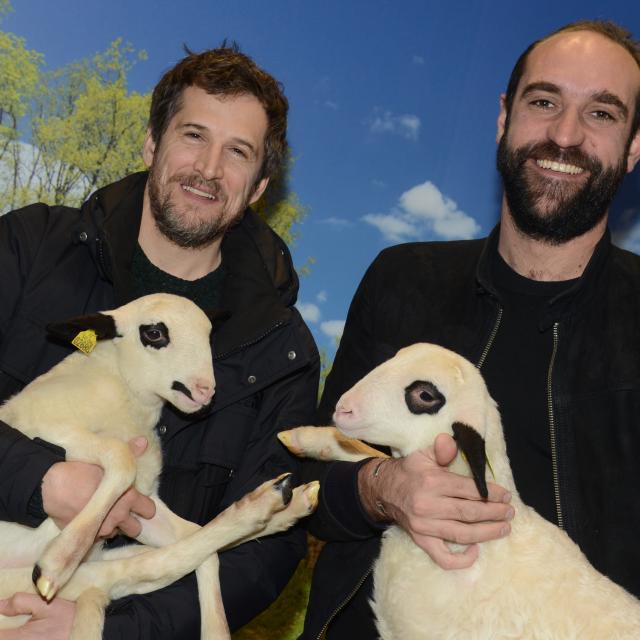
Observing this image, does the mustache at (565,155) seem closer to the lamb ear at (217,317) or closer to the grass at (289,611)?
the lamb ear at (217,317)

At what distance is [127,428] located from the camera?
3.17m

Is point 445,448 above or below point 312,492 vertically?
above

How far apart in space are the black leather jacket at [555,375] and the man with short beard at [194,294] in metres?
0.25

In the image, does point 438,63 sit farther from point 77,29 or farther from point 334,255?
point 77,29

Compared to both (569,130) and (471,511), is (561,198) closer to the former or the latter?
(569,130)

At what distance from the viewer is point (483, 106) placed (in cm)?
521

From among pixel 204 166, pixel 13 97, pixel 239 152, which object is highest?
pixel 13 97

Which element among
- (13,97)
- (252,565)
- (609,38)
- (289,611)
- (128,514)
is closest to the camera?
(128,514)

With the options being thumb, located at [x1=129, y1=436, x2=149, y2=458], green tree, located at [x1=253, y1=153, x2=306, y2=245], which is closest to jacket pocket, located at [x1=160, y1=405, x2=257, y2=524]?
thumb, located at [x1=129, y1=436, x2=149, y2=458]

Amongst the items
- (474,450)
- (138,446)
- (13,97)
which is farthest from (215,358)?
(13,97)

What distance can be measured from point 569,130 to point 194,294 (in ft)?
5.90

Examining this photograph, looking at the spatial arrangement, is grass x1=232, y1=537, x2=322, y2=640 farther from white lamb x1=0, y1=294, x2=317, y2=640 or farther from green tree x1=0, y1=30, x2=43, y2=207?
green tree x1=0, y1=30, x2=43, y2=207

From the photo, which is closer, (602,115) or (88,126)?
(602,115)

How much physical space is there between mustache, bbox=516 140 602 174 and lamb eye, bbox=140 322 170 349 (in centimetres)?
182
